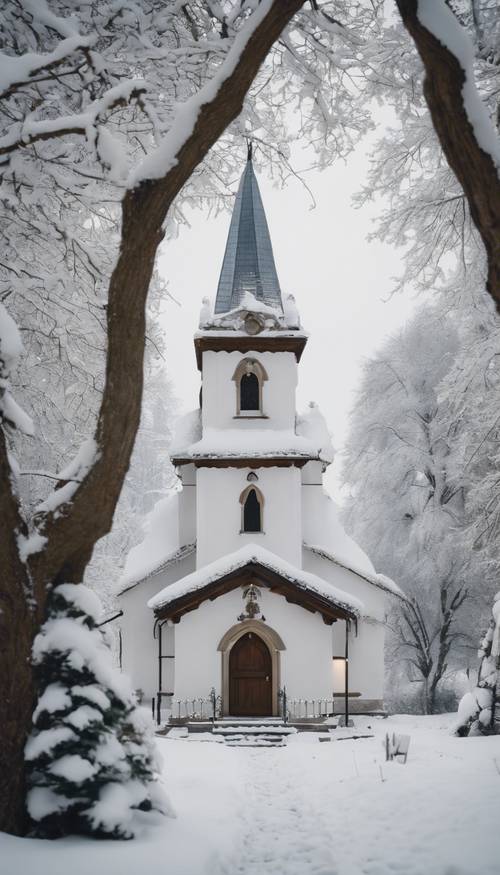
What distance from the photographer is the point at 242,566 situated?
64.8 ft

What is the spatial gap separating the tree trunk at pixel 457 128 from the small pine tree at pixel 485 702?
10.2 metres

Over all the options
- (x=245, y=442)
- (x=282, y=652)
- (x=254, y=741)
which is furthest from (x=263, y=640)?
(x=245, y=442)

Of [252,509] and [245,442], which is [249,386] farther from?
[252,509]

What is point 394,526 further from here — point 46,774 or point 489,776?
point 46,774

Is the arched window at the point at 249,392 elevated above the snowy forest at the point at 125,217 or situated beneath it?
elevated above

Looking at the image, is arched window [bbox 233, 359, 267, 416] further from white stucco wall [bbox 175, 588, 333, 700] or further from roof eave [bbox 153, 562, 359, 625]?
white stucco wall [bbox 175, 588, 333, 700]

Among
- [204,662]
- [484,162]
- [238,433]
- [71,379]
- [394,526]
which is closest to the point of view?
[484,162]

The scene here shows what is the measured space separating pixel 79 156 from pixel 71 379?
4.51 meters

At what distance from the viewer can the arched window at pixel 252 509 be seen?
22734 mm

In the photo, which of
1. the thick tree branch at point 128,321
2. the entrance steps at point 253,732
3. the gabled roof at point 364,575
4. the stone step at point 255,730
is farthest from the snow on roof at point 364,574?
the thick tree branch at point 128,321

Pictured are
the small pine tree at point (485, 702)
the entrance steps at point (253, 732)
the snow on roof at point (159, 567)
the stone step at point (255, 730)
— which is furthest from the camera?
the snow on roof at point (159, 567)

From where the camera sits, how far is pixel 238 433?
2309 cm

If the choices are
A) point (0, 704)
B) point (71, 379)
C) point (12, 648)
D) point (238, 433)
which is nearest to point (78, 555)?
point (12, 648)

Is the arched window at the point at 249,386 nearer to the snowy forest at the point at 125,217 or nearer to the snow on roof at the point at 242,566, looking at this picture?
the snow on roof at the point at 242,566
